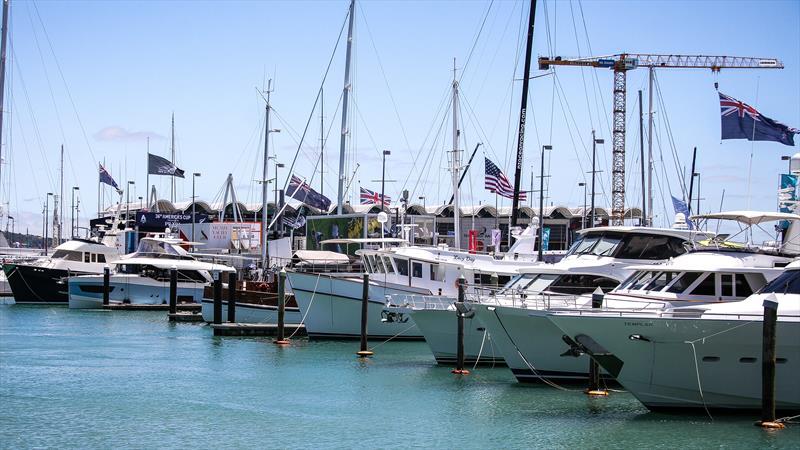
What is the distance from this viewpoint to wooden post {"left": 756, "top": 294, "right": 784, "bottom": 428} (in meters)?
21.7

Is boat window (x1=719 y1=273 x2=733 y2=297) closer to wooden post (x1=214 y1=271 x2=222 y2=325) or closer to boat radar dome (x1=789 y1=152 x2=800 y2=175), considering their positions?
boat radar dome (x1=789 y1=152 x2=800 y2=175)

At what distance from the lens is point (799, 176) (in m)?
31.1

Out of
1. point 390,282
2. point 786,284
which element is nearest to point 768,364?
point 786,284

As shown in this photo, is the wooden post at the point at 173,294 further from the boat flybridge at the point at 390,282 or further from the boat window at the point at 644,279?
the boat window at the point at 644,279

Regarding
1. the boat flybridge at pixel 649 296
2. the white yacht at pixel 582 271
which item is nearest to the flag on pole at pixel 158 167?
the white yacht at pixel 582 271

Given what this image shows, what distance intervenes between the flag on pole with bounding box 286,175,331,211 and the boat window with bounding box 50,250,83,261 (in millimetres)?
20344

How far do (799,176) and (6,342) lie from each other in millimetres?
33067

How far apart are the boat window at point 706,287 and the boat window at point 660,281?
2.45 feet

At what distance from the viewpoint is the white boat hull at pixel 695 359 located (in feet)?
75.8

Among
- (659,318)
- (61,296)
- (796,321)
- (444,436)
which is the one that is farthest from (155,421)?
(61,296)

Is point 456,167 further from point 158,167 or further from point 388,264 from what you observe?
point 158,167

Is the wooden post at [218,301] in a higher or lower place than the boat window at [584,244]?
lower

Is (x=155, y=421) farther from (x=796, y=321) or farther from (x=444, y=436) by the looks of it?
(x=796, y=321)

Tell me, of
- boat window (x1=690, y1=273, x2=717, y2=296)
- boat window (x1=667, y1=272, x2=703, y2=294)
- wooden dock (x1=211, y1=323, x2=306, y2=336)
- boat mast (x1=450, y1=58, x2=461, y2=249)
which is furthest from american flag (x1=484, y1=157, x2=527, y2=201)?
boat window (x1=690, y1=273, x2=717, y2=296)
